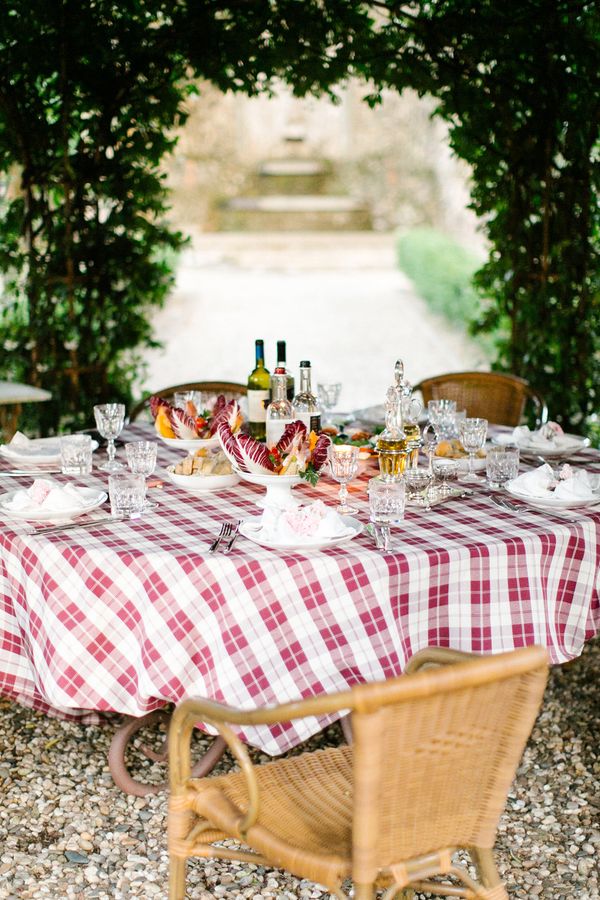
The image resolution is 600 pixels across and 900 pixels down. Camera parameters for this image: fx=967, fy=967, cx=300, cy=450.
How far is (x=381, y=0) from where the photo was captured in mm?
4621

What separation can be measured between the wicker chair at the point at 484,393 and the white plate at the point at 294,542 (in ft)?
6.00

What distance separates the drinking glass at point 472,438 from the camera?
2.72 m

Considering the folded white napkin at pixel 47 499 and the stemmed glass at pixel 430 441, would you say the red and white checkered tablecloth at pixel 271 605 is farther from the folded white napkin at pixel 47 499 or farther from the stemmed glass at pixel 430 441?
the stemmed glass at pixel 430 441

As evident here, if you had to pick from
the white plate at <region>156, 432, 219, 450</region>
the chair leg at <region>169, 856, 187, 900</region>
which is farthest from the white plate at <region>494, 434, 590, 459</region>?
the chair leg at <region>169, 856, 187, 900</region>

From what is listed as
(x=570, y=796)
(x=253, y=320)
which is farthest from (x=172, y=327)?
(x=570, y=796)

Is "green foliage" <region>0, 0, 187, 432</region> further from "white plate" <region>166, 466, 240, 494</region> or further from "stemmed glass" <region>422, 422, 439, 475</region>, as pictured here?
"white plate" <region>166, 466, 240, 494</region>

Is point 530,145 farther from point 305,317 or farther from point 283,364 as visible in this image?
point 305,317

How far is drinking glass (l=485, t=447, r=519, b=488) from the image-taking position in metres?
2.62

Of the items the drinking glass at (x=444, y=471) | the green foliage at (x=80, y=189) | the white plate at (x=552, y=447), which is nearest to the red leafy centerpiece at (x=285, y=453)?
the drinking glass at (x=444, y=471)

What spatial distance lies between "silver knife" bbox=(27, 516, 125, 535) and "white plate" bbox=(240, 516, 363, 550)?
334 millimetres

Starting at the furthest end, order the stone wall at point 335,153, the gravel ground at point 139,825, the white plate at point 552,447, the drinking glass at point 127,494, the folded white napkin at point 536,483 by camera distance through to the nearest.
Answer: the stone wall at point 335,153 → the white plate at point 552,447 → the folded white napkin at point 536,483 → the drinking glass at point 127,494 → the gravel ground at point 139,825

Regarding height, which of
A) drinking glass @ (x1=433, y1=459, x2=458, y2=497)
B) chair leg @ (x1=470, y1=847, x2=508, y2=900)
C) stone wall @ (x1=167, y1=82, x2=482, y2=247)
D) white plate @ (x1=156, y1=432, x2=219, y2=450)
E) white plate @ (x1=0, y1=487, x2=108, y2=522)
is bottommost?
chair leg @ (x1=470, y1=847, x2=508, y2=900)

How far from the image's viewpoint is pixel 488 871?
5.63 ft

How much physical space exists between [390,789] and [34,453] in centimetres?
177
